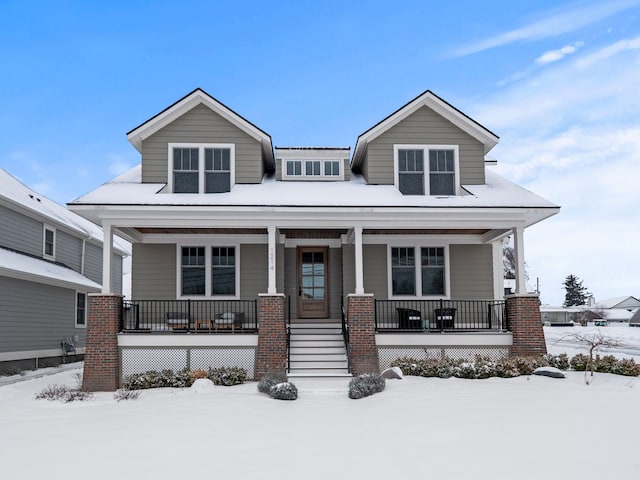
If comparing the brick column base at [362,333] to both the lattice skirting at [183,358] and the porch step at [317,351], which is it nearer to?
the porch step at [317,351]

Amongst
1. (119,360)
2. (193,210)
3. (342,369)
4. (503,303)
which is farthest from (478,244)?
(119,360)

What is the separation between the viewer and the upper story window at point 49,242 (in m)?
22.8

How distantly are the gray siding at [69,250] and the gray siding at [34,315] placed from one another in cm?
149

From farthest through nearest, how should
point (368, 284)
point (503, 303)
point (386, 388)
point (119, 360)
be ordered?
point (368, 284)
point (503, 303)
point (119, 360)
point (386, 388)

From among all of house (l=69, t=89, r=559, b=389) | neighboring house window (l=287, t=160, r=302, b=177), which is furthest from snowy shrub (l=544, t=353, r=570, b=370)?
neighboring house window (l=287, t=160, r=302, b=177)

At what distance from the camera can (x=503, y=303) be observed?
620 inches

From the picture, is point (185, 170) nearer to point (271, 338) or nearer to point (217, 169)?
point (217, 169)

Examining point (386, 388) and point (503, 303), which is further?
point (503, 303)

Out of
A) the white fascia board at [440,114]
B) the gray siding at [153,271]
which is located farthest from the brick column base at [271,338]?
the white fascia board at [440,114]

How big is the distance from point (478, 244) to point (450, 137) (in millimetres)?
3402

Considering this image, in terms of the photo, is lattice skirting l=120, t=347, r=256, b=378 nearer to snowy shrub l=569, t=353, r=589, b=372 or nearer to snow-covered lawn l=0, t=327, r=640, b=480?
snow-covered lawn l=0, t=327, r=640, b=480

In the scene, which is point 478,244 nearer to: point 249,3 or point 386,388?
point 386,388

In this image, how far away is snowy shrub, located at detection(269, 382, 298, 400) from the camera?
11.6 meters

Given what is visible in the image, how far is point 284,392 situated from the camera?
11625 mm
